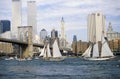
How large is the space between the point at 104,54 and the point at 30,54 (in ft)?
213

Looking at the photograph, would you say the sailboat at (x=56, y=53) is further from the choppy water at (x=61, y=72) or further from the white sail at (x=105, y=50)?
the choppy water at (x=61, y=72)

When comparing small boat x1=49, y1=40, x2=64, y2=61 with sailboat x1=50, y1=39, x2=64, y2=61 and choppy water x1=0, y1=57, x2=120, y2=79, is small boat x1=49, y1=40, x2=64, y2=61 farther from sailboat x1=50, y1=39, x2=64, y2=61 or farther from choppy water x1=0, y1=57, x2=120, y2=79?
choppy water x1=0, y1=57, x2=120, y2=79

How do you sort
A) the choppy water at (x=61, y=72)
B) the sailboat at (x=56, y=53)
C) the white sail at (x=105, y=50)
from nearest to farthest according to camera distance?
the choppy water at (x=61, y=72)
the white sail at (x=105, y=50)
the sailboat at (x=56, y=53)

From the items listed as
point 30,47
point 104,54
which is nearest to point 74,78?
point 104,54

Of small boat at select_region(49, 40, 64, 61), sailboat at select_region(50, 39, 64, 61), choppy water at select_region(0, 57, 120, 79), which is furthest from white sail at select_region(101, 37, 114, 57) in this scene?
choppy water at select_region(0, 57, 120, 79)

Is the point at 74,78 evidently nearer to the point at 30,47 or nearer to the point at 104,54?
the point at 104,54

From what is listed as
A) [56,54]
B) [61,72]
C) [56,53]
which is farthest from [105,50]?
[61,72]

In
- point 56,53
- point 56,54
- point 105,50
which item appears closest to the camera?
point 105,50

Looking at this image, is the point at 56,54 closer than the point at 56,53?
No

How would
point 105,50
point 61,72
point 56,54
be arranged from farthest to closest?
point 56,54, point 105,50, point 61,72

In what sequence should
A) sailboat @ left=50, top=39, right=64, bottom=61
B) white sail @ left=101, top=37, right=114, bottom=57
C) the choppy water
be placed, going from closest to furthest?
the choppy water, white sail @ left=101, top=37, right=114, bottom=57, sailboat @ left=50, top=39, right=64, bottom=61

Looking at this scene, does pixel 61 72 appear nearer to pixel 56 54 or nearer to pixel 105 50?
pixel 105 50

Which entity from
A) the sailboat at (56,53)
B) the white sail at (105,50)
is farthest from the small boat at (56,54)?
the white sail at (105,50)

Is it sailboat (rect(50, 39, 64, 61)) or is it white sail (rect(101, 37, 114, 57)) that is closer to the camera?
white sail (rect(101, 37, 114, 57))
